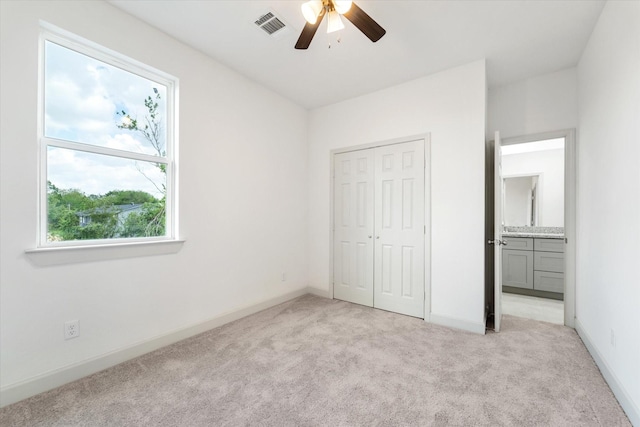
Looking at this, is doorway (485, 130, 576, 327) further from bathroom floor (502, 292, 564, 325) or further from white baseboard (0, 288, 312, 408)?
white baseboard (0, 288, 312, 408)

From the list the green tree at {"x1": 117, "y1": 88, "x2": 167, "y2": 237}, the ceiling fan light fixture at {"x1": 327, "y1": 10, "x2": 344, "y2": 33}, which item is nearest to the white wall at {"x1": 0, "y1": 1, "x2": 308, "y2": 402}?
the green tree at {"x1": 117, "y1": 88, "x2": 167, "y2": 237}

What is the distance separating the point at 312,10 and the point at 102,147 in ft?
6.17

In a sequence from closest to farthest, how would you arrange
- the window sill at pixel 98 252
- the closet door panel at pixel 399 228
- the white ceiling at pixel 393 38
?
the window sill at pixel 98 252
the white ceiling at pixel 393 38
the closet door panel at pixel 399 228

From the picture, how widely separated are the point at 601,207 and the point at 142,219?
3812 millimetres

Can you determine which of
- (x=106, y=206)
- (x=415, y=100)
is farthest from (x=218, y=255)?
(x=415, y=100)

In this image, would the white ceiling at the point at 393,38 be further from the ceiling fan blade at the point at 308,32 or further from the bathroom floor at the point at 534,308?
the bathroom floor at the point at 534,308

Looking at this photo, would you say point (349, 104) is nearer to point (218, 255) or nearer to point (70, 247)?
point (218, 255)

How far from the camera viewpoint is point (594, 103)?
2398 mm

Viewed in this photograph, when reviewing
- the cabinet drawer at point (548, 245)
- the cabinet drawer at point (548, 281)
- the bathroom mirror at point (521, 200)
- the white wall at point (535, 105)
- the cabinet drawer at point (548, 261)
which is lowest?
the cabinet drawer at point (548, 281)

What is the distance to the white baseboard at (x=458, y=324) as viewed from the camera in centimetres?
281

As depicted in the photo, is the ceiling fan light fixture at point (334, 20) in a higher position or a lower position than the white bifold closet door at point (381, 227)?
higher

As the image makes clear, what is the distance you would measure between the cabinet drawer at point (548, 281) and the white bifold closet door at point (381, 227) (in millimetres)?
2354

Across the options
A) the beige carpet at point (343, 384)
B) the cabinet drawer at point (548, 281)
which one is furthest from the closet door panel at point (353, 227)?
the cabinet drawer at point (548, 281)

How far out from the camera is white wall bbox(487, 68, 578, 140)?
3.01 m
